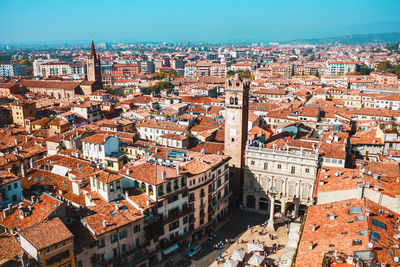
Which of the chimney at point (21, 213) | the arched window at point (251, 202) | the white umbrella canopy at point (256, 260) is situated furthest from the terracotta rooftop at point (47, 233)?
the arched window at point (251, 202)

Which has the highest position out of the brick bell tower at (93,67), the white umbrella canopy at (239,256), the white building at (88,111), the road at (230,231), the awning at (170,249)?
the brick bell tower at (93,67)

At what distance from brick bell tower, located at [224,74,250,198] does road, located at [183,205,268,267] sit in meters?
5.81

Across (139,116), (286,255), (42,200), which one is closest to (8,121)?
(139,116)

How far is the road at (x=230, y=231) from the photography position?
45.2 m

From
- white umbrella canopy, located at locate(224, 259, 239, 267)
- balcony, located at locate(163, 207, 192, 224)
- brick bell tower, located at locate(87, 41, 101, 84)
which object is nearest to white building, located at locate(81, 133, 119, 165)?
balcony, located at locate(163, 207, 192, 224)

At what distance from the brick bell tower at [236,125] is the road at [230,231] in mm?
5812

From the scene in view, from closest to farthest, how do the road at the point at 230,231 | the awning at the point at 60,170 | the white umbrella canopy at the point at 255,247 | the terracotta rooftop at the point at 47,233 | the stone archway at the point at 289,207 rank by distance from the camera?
the terracotta rooftop at the point at 47,233 < the white umbrella canopy at the point at 255,247 < the road at the point at 230,231 < the awning at the point at 60,170 < the stone archway at the point at 289,207

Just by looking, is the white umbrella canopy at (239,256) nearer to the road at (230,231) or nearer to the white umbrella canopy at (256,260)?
the white umbrella canopy at (256,260)

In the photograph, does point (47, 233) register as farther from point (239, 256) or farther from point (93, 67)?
point (93, 67)

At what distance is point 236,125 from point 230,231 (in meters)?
18.9

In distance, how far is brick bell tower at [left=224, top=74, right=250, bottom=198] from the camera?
60.4 meters

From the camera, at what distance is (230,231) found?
2073 inches

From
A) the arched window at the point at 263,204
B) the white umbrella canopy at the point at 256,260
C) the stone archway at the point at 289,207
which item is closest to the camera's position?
the white umbrella canopy at the point at 256,260

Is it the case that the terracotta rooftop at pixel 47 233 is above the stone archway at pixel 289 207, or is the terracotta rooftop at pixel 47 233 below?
above
